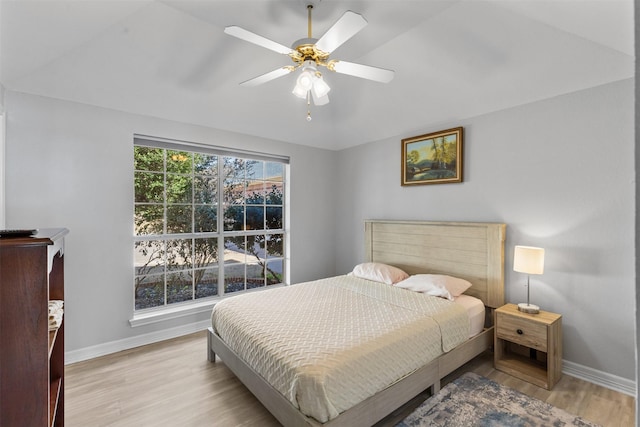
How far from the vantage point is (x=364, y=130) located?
404cm

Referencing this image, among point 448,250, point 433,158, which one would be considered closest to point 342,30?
point 433,158

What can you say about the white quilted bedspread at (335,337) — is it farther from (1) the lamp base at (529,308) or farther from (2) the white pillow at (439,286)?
(1) the lamp base at (529,308)

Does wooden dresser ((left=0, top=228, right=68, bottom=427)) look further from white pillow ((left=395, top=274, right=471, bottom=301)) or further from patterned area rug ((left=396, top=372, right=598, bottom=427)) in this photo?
white pillow ((left=395, top=274, right=471, bottom=301))

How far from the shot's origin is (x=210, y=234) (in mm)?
3578

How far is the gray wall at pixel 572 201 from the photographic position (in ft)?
7.34

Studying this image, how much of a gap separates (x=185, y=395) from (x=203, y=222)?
1920 mm

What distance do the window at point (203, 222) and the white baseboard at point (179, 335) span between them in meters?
0.33

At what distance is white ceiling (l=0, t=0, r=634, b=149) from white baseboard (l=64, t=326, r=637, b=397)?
7.62ft

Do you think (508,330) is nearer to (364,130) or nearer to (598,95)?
(598,95)

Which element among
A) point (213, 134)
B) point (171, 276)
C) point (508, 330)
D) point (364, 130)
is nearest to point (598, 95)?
point (508, 330)

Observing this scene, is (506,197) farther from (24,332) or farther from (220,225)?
(24,332)

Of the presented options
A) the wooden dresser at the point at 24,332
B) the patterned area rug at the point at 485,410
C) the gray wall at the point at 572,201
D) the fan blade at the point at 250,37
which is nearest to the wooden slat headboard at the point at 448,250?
the gray wall at the point at 572,201

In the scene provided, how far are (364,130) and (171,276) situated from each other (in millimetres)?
3106

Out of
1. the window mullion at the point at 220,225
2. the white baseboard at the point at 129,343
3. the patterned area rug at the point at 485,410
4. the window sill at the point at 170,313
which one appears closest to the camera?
the patterned area rug at the point at 485,410
